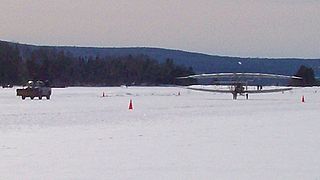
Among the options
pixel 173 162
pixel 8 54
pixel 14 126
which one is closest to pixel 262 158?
pixel 173 162

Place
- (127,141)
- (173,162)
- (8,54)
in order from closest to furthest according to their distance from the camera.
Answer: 1. (173,162)
2. (127,141)
3. (8,54)

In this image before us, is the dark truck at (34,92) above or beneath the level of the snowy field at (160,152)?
beneath

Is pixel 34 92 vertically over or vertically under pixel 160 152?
under

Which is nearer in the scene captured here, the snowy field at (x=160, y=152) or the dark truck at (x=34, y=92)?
the snowy field at (x=160, y=152)

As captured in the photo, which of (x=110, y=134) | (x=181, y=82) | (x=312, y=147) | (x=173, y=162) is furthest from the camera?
(x=181, y=82)

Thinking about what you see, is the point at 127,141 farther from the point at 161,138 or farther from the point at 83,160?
the point at 83,160

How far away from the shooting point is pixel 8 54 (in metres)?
171

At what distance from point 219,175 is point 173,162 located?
1.72 metres

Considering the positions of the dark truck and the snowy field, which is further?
the dark truck

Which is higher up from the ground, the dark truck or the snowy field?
the snowy field

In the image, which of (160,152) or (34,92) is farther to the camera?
(34,92)

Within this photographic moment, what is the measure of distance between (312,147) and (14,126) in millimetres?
10489

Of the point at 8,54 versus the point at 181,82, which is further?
the point at 181,82

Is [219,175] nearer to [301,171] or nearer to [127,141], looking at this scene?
[301,171]
